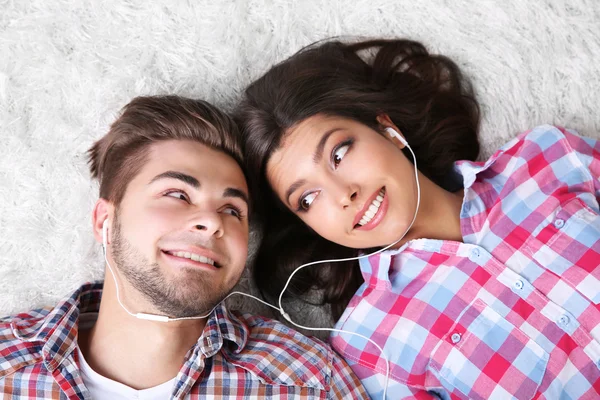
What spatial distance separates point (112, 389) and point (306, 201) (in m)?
0.88

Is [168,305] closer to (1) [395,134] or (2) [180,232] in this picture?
(2) [180,232]

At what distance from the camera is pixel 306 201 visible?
2.14 metres

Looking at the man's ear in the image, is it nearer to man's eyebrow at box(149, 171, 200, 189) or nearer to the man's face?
the man's face

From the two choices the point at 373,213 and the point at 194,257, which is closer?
the point at 194,257

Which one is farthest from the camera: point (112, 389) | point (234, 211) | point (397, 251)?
point (397, 251)

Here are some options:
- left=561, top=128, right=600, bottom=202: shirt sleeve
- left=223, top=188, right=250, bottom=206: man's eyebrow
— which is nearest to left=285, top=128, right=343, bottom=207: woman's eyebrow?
left=223, top=188, right=250, bottom=206: man's eyebrow

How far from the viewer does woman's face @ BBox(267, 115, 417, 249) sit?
2023 mm

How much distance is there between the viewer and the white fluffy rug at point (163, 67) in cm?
221

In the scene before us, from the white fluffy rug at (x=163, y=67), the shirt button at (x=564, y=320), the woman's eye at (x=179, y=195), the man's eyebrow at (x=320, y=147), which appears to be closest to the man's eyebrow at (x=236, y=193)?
the woman's eye at (x=179, y=195)

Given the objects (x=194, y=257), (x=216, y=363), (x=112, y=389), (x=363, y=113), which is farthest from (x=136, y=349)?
(x=363, y=113)

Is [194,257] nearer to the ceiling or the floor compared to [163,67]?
nearer to the floor

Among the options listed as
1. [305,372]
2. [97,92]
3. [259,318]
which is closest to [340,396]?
[305,372]

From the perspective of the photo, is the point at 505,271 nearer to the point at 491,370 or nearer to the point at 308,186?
the point at 491,370

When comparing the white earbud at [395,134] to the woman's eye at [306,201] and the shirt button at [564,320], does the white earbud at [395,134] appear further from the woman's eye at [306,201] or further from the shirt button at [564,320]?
the shirt button at [564,320]
